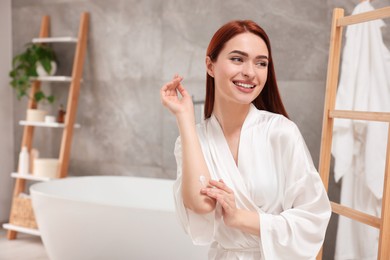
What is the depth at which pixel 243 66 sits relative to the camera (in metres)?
1.41

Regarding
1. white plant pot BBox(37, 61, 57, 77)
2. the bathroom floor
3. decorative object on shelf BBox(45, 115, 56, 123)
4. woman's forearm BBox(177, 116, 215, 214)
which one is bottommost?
the bathroom floor

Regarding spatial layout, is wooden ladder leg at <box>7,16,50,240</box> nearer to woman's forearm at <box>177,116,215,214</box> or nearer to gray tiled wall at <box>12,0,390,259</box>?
gray tiled wall at <box>12,0,390,259</box>

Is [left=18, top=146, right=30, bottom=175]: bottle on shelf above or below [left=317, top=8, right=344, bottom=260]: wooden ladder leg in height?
below

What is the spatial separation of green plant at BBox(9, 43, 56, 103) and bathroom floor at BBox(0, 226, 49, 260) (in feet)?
3.84

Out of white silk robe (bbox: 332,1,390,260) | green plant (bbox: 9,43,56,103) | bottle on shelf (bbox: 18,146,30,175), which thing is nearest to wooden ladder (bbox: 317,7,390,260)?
white silk robe (bbox: 332,1,390,260)

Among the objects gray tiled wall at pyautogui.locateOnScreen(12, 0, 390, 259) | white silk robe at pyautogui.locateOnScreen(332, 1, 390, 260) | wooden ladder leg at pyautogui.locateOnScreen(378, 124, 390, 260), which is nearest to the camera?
wooden ladder leg at pyautogui.locateOnScreen(378, 124, 390, 260)

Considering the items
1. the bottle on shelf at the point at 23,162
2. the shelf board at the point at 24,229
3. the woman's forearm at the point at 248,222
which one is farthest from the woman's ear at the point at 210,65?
the bottle on shelf at the point at 23,162

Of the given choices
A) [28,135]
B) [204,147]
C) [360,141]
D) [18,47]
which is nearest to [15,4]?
[18,47]

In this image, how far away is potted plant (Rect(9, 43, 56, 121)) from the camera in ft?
14.3

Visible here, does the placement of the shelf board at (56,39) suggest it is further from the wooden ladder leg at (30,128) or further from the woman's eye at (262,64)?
the woman's eye at (262,64)

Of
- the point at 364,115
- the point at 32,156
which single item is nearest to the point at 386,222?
the point at 364,115

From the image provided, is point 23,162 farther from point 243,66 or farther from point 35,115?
point 243,66

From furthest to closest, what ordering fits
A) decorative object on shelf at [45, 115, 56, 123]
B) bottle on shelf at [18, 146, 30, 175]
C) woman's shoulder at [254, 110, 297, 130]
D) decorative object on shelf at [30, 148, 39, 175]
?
decorative object on shelf at [30, 148, 39, 175], bottle on shelf at [18, 146, 30, 175], decorative object on shelf at [45, 115, 56, 123], woman's shoulder at [254, 110, 297, 130]

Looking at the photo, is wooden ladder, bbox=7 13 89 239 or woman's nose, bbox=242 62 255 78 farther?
wooden ladder, bbox=7 13 89 239
